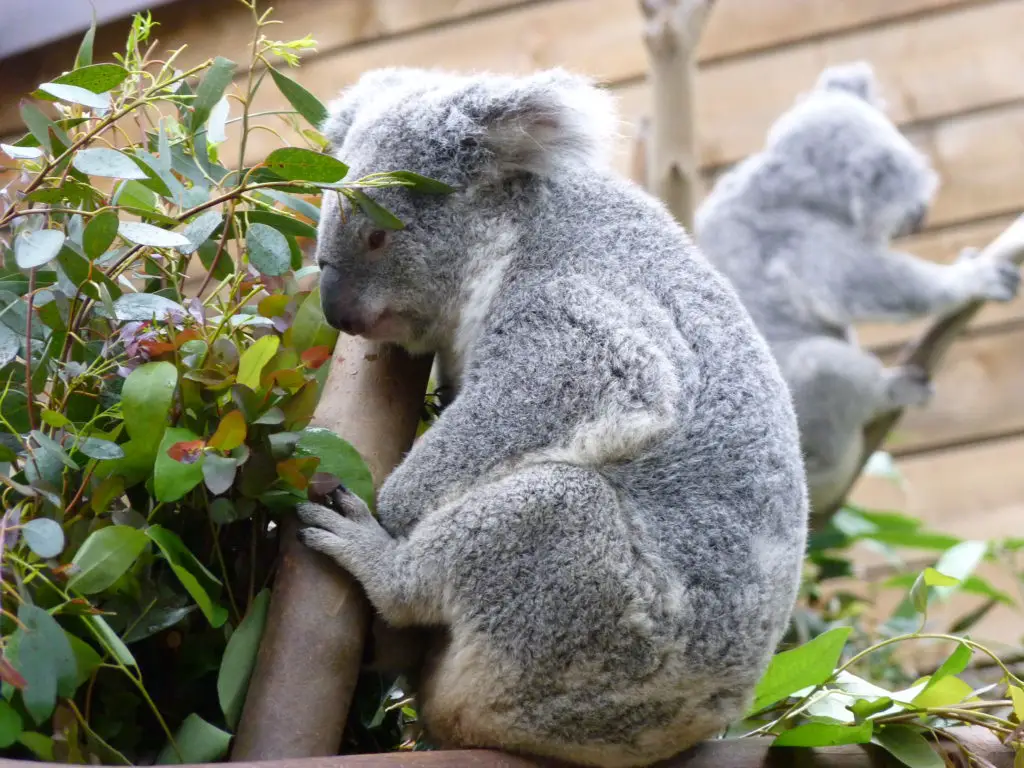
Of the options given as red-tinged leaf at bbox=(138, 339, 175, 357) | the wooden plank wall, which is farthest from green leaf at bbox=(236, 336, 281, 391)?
the wooden plank wall

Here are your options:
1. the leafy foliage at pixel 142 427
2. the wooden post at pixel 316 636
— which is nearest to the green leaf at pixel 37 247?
the leafy foliage at pixel 142 427

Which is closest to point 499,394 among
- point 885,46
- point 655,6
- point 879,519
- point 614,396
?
point 614,396

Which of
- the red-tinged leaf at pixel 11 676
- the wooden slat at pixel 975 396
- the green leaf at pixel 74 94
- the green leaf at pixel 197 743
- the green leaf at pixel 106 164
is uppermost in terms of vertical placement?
the green leaf at pixel 74 94

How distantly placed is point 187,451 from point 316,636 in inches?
13.9

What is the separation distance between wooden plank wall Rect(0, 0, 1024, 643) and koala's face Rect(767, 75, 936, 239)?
0.25 meters

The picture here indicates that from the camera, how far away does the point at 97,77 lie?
66.3 inches

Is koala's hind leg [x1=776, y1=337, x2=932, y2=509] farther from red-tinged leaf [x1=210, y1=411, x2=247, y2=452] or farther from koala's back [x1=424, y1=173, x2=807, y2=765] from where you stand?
red-tinged leaf [x1=210, y1=411, x2=247, y2=452]

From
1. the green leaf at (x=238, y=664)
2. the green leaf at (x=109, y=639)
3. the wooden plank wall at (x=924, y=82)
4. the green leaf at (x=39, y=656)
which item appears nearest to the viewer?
the green leaf at (x=39, y=656)

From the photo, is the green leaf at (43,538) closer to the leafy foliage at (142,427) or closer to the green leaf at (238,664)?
the leafy foliage at (142,427)

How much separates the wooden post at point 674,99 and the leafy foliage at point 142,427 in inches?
87.9

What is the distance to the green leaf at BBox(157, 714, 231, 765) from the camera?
1591 millimetres

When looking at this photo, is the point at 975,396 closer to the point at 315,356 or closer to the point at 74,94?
the point at 315,356

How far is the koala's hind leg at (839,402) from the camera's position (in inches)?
183

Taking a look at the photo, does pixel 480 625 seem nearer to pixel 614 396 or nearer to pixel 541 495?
pixel 541 495
